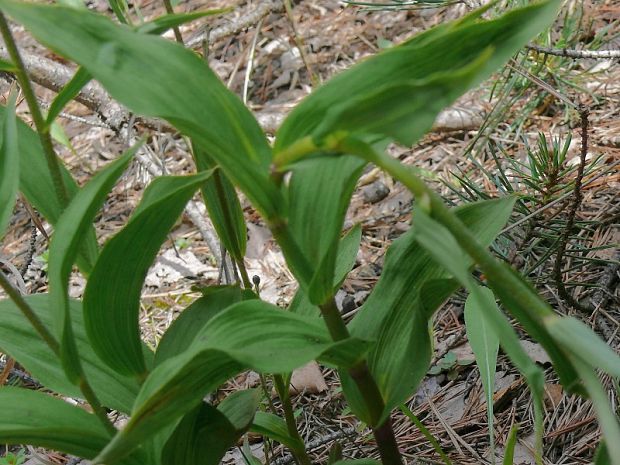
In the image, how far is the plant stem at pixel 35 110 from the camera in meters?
0.73

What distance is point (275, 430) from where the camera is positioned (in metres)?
1.00

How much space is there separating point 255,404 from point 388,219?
1.03 metres

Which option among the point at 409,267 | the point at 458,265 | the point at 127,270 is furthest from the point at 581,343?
the point at 127,270

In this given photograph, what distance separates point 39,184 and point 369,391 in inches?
18.3

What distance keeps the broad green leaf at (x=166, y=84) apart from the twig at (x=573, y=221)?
21.3 inches

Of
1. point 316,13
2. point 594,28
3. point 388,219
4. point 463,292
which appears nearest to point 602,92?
point 594,28

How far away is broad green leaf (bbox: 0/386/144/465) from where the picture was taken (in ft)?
2.40

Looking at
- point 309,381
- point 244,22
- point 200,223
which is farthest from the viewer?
point 244,22

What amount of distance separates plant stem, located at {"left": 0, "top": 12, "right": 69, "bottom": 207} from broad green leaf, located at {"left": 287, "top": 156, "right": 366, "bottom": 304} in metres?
0.26

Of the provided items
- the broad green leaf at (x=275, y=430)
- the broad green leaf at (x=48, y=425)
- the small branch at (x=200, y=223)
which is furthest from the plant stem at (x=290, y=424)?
the small branch at (x=200, y=223)

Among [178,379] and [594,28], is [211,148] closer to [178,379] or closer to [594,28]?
[178,379]

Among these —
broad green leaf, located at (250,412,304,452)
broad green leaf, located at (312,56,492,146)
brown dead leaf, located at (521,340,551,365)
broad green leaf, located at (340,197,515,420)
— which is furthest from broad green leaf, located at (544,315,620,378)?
brown dead leaf, located at (521,340,551,365)

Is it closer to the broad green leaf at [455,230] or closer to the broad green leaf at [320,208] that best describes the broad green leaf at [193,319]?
the broad green leaf at [320,208]

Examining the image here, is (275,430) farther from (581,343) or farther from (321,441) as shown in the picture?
(581,343)
